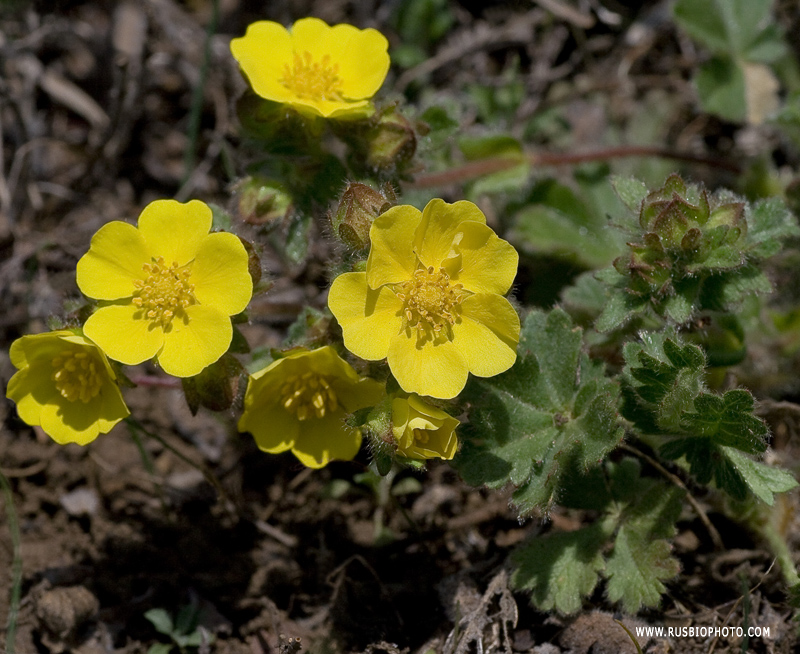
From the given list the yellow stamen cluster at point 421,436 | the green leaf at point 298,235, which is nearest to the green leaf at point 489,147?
the green leaf at point 298,235

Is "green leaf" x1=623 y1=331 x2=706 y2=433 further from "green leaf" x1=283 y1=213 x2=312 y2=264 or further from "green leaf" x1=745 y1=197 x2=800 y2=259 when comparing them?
"green leaf" x1=283 y1=213 x2=312 y2=264

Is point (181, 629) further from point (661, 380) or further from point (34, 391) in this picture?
point (661, 380)

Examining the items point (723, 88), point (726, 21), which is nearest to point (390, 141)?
point (723, 88)

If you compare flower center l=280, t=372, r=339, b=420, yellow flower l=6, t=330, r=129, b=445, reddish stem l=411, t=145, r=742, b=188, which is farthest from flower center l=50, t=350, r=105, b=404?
reddish stem l=411, t=145, r=742, b=188

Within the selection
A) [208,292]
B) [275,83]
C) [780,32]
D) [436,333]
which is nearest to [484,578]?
[436,333]

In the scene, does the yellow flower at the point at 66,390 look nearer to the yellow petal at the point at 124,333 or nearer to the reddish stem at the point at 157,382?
the yellow petal at the point at 124,333

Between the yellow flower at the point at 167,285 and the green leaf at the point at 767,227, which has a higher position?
the green leaf at the point at 767,227
